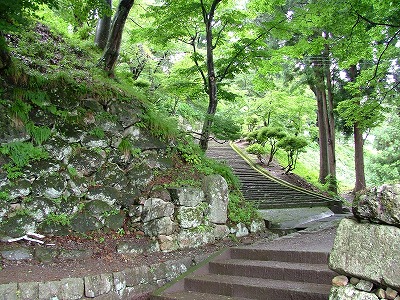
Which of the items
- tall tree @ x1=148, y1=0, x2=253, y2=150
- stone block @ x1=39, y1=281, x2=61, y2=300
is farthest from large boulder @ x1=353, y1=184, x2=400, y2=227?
tall tree @ x1=148, y1=0, x2=253, y2=150

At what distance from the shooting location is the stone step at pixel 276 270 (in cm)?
433

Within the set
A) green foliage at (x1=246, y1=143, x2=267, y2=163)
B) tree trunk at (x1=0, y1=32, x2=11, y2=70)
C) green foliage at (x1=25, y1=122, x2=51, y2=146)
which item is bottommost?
green foliage at (x1=25, y1=122, x2=51, y2=146)

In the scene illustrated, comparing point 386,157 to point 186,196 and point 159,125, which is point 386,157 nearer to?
point 159,125

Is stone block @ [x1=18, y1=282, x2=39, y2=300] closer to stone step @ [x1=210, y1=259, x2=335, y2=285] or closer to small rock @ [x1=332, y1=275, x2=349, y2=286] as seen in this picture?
stone step @ [x1=210, y1=259, x2=335, y2=285]

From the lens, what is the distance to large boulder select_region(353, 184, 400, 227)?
8.74 ft

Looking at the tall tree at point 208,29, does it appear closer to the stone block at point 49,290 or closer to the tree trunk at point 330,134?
the stone block at point 49,290

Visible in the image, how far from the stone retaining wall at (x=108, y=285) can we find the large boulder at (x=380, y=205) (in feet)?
10.1

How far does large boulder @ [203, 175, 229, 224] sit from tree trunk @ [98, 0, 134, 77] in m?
3.34

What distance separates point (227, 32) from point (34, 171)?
605 centimetres

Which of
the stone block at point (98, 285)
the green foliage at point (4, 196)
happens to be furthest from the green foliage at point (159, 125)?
the stone block at point (98, 285)

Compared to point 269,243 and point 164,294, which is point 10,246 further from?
point 269,243

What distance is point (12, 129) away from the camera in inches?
195

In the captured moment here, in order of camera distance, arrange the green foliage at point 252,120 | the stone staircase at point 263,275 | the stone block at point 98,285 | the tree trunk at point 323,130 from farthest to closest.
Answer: the green foliage at point 252,120 → the tree trunk at point 323,130 → the stone staircase at point 263,275 → the stone block at point 98,285

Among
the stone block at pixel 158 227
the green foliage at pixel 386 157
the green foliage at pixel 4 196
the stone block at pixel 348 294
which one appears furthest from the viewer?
the green foliage at pixel 386 157
